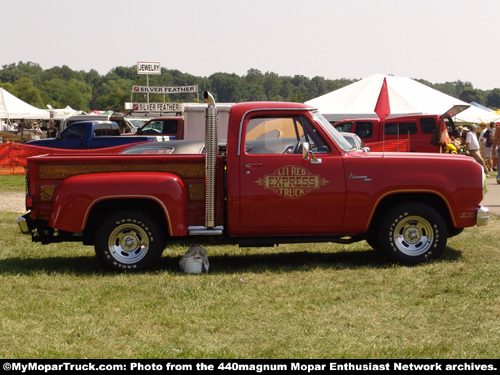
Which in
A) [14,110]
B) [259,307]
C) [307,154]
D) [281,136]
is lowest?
[259,307]

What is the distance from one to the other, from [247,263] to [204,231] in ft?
3.41

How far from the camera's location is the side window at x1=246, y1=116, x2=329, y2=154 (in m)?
7.53

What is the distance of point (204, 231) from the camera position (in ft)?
24.4

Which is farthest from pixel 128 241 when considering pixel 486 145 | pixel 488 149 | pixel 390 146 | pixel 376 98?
pixel 376 98

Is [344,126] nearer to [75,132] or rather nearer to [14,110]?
[75,132]

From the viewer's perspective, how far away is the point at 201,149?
11023 millimetres

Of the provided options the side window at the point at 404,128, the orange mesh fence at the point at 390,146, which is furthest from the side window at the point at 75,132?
the side window at the point at 404,128

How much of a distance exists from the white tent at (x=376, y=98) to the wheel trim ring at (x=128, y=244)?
64.1ft

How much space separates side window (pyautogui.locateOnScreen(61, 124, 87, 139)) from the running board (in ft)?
49.7

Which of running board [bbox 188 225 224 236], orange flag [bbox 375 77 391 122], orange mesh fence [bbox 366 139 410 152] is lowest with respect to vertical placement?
running board [bbox 188 225 224 236]

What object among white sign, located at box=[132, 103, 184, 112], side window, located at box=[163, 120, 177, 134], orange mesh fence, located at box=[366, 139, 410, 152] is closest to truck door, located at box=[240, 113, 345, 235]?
Answer: orange mesh fence, located at box=[366, 139, 410, 152]

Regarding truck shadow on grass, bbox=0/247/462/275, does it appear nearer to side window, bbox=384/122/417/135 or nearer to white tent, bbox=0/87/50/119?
side window, bbox=384/122/417/135

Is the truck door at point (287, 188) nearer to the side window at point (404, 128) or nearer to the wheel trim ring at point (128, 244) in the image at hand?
the wheel trim ring at point (128, 244)

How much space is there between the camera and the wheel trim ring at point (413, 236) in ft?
25.2
